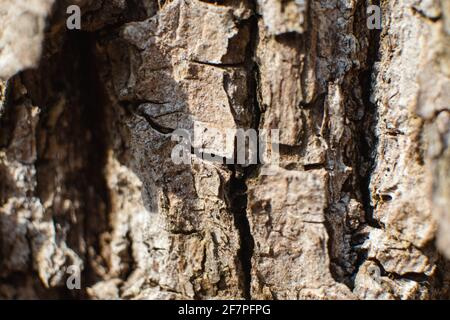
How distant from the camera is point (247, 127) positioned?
A: 1.08m

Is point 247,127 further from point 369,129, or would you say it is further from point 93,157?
point 93,157

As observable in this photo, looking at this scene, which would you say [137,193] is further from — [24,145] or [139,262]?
[24,145]

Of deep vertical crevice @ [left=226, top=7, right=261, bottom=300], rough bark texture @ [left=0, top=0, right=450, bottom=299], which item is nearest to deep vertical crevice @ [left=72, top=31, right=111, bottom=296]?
rough bark texture @ [left=0, top=0, right=450, bottom=299]

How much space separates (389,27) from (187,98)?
454 millimetres

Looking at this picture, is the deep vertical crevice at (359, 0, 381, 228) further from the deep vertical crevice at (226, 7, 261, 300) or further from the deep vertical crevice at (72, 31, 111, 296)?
the deep vertical crevice at (72, 31, 111, 296)

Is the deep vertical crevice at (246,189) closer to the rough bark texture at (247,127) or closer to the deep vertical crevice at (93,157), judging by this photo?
the rough bark texture at (247,127)

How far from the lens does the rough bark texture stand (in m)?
1.02

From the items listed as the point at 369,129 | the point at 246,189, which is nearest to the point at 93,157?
the point at 246,189

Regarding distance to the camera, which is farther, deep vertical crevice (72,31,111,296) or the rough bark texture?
deep vertical crevice (72,31,111,296)

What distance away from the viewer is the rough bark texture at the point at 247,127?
3.36 feet

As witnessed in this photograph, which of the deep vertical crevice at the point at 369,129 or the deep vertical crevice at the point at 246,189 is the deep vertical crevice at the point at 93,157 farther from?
the deep vertical crevice at the point at 369,129

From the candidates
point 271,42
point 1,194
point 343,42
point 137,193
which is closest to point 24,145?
point 1,194

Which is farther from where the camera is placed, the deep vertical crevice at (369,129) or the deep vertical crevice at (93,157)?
the deep vertical crevice at (93,157)

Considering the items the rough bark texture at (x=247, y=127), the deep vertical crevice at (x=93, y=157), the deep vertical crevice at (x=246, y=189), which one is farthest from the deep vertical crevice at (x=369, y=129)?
the deep vertical crevice at (x=93, y=157)
